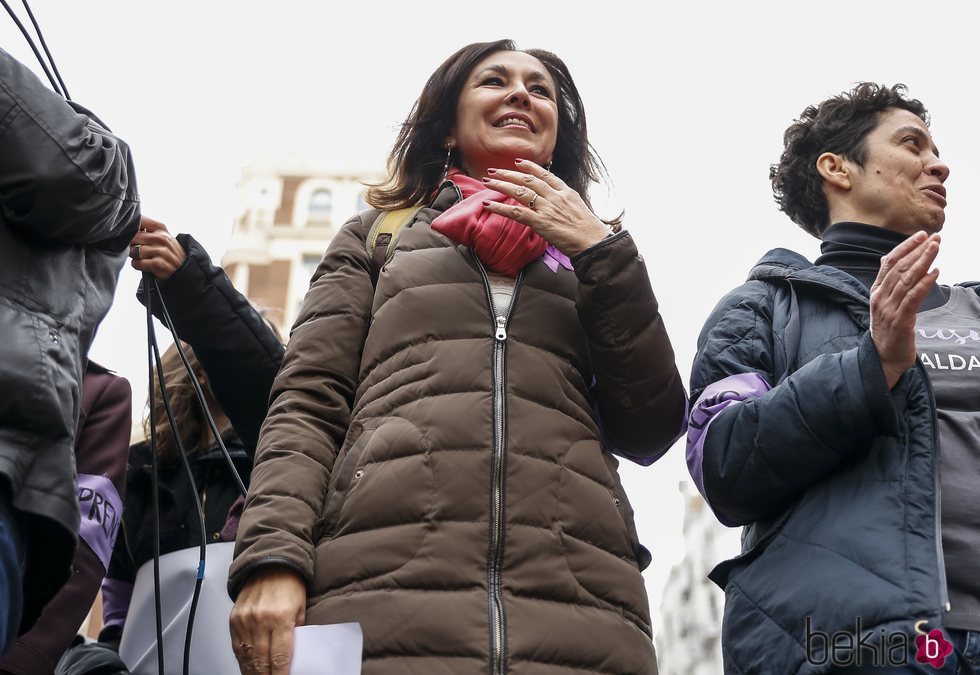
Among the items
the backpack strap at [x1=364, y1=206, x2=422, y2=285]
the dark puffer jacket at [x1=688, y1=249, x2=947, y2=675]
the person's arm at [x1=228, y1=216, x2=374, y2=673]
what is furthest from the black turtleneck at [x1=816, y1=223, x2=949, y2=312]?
the person's arm at [x1=228, y1=216, x2=374, y2=673]

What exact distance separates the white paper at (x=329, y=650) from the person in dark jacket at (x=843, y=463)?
881 millimetres

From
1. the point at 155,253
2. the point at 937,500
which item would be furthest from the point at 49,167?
the point at 937,500

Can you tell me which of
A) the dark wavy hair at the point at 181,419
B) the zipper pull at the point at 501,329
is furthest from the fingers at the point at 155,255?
the zipper pull at the point at 501,329

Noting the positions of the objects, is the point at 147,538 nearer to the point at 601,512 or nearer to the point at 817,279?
the point at 601,512

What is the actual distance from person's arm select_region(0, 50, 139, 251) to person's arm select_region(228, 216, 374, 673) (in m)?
0.74

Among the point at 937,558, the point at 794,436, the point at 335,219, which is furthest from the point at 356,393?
the point at 335,219

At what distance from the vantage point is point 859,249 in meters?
3.81

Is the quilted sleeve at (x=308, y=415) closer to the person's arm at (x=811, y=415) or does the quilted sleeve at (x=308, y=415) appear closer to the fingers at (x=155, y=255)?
the fingers at (x=155, y=255)

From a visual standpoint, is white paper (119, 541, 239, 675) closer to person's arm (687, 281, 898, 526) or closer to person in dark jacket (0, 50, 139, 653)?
person in dark jacket (0, 50, 139, 653)

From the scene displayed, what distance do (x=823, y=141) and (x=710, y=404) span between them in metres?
1.42

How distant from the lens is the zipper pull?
3150 mm

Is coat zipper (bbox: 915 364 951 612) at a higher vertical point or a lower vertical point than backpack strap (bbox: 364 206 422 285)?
lower

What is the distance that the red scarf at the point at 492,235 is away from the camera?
330 centimetres

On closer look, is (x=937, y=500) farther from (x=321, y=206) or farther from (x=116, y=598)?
(x=321, y=206)
